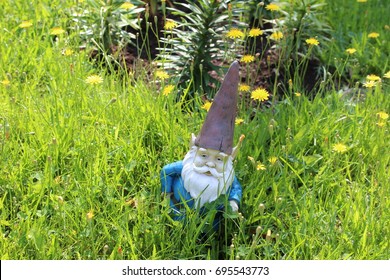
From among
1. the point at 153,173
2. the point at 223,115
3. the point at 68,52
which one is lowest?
the point at 153,173

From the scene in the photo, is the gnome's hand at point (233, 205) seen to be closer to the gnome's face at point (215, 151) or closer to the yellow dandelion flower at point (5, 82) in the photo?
the gnome's face at point (215, 151)

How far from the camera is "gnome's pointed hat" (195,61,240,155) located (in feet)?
8.67

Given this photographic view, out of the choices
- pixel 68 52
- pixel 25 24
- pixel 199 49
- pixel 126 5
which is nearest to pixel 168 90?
pixel 199 49

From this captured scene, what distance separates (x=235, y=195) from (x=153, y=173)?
0.42 meters

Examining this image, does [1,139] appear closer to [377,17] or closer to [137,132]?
[137,132]

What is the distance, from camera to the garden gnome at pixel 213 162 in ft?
8.68

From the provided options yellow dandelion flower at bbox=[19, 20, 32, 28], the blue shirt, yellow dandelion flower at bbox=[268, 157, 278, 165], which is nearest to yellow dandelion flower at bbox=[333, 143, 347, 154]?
yellow dandelion flower at bbox=[268, 157, 278, 165]

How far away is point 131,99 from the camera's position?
3.42m

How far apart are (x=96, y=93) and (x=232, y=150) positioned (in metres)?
1.01

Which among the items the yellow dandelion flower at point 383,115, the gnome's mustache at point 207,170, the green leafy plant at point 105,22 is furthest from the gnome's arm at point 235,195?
the green leafy plant at point 105,22

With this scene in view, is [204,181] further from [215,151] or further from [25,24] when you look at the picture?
[25,24]

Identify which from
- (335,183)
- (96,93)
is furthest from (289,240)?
(96,93)

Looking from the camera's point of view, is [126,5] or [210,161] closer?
[210,161]

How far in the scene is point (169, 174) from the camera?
9.28 feet
